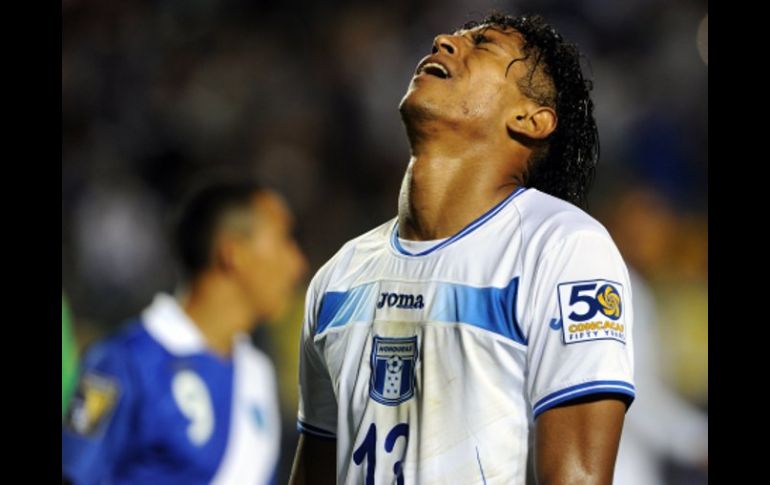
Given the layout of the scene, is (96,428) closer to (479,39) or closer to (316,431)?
(316,431)

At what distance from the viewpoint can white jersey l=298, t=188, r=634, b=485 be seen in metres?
2.05

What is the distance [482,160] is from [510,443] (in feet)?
2.15

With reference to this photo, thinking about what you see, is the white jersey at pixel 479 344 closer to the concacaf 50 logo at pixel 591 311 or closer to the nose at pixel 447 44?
the concacaf 50 logo at pixel 591 311

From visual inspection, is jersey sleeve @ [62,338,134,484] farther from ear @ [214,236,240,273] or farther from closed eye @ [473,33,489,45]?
closed eye @ [473,33,489,45]

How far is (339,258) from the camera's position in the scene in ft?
8.60

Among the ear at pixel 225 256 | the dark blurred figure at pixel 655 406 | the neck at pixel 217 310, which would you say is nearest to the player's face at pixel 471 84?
the dark blurred figure at pixel 655 406

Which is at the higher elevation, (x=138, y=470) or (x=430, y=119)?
(x=430, y=119)

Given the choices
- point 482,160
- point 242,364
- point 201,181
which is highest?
point 201,181

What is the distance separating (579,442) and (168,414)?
2.61 m

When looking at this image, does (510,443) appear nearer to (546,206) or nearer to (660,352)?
(546,206)

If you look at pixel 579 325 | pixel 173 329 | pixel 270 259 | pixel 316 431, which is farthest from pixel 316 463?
pixel 270 259

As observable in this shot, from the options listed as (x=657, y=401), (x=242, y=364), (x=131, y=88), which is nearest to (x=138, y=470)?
(x=242, y=364)

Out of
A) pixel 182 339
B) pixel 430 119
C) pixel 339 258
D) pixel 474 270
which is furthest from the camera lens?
pixel 182 339

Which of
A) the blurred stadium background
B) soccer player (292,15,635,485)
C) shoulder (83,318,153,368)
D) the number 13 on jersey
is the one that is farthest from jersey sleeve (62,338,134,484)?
the number 13 on jersey
